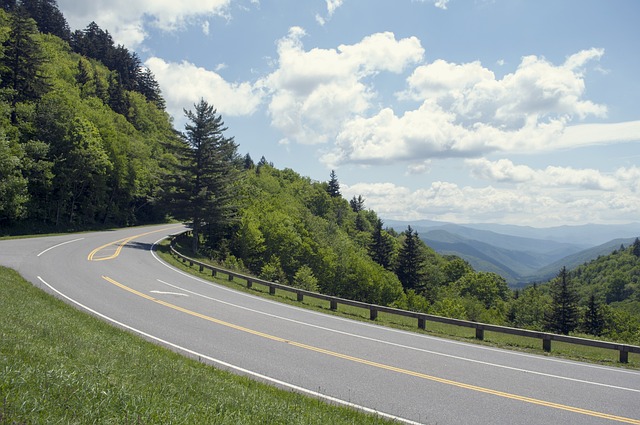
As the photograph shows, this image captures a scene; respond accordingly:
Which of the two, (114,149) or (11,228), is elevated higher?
(114,149)

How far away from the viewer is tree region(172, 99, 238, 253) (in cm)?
3691

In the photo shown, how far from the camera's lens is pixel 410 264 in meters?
67.6

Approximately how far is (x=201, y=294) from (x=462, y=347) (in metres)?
12.7

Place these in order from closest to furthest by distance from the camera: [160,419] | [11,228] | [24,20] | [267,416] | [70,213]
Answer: [160,419] < [267,416] < [11,228] < [24,20] < [70,213]

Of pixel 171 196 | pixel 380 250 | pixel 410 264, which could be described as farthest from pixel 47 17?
pixel 410 264

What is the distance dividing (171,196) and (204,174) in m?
3.77

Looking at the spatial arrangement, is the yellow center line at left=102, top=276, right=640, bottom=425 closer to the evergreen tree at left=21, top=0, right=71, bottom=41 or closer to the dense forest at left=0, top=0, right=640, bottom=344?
the dense forest at left=0, top=0, right=640, bottom=344

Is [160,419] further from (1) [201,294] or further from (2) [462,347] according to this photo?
(1) [201,294]

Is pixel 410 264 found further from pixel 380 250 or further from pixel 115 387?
pixel 115 387

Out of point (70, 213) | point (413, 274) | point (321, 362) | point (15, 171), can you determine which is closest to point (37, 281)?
point (321, 362)

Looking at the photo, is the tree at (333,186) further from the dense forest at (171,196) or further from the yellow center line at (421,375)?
the yellow center line at (421,375)

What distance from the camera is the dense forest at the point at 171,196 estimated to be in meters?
37.9

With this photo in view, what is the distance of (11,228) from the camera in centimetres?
3794

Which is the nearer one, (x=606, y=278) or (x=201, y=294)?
(x=201, y=294)
